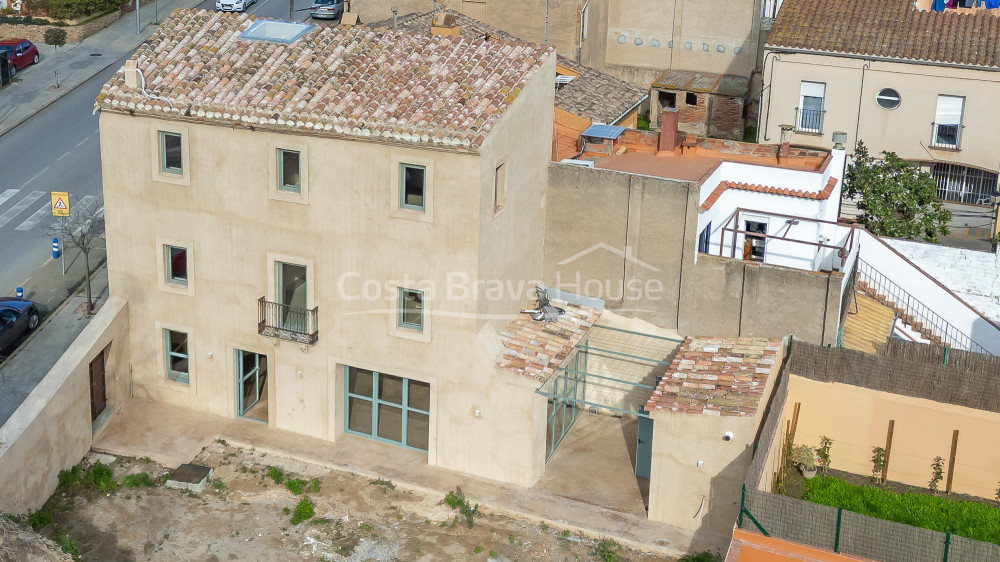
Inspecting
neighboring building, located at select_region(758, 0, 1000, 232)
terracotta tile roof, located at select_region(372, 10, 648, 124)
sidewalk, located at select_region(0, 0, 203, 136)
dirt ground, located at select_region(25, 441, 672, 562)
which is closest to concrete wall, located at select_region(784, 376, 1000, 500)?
dirt ground, located at select_region(25, 441, 672, 562)

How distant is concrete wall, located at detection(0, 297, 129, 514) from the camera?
87.7ft

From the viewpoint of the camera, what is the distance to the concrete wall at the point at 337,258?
1099 inches

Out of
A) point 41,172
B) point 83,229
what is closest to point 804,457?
point 83,229

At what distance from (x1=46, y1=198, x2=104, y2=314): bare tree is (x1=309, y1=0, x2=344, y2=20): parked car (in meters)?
23.0

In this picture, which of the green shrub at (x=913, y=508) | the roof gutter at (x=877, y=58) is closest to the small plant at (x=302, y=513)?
the green shrub at (x=913, y=508)

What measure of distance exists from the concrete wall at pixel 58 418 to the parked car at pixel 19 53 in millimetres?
29140

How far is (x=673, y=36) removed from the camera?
2240 inches

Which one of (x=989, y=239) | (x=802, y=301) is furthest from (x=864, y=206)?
(x=802, y=301)

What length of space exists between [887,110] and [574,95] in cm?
1351

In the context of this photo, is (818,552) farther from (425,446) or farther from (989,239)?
(989,239)

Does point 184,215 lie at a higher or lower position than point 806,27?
lower

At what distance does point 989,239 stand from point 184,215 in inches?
1149

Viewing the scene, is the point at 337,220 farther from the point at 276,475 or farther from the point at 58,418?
the point at 58,418

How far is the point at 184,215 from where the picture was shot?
30.1 meters
